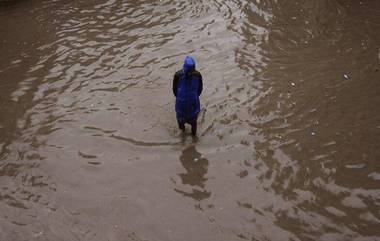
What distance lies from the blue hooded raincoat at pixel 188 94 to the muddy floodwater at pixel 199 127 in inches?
27.8

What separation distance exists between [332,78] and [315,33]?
7.79ft

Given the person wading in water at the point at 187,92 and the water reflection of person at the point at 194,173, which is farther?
the person wading in water at the point at 187,92

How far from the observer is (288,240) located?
20.0ft

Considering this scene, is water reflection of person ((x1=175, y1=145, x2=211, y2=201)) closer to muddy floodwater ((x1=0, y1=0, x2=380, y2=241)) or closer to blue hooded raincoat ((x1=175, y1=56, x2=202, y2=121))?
muddy floodwater ((x1=0, y1=0, x2=380, y2=241))

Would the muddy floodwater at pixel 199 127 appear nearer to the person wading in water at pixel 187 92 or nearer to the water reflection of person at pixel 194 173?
the water reflection of person at pixel 194 173

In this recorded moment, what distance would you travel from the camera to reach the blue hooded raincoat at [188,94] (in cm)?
722

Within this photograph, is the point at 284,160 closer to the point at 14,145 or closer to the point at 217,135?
the point at 217,135

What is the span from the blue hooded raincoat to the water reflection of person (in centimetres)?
69

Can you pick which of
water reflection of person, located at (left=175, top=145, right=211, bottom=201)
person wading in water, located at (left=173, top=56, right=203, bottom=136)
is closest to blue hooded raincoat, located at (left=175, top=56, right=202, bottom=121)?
person wading in water, located at (left=173, top=56, right=203, bottom=136)

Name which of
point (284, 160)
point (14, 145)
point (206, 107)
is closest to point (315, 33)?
point (206, 107)

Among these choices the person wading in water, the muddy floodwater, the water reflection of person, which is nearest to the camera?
the muddy floodwater

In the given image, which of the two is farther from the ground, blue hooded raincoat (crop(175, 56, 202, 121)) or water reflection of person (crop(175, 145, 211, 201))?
blue hooded raincoat (crop(175, 56, 202, 121))

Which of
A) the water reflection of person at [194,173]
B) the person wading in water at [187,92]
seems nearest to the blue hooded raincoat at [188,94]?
the person wading in water at [187,92]

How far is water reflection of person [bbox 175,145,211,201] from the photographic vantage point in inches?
275
